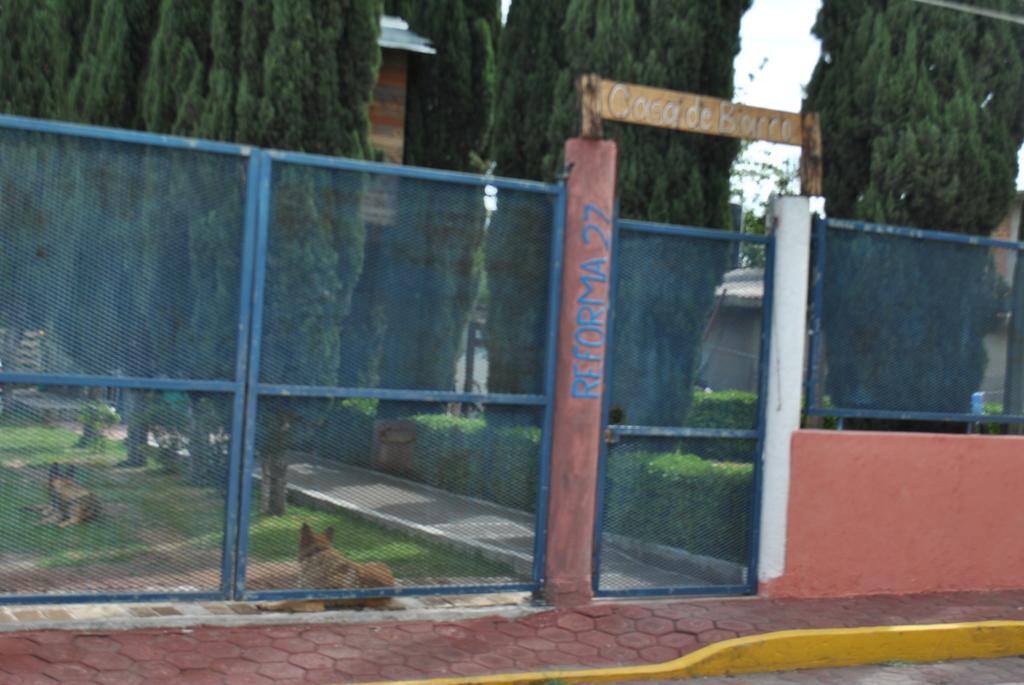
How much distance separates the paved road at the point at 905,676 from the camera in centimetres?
635

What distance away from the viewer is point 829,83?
10133 mm

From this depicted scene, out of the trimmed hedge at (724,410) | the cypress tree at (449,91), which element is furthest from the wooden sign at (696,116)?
the cypress tree at (449,91)

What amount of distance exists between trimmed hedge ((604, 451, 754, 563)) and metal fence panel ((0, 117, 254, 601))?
239 cm

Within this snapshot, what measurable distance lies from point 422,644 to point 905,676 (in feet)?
8.84

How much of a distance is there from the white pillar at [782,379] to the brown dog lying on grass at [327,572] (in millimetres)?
2565

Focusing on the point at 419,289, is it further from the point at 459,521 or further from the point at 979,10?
the point at 979,10

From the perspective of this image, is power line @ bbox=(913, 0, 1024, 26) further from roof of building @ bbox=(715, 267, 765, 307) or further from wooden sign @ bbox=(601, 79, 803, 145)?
roof of building @ bbox=(715, 267, 765, 307)

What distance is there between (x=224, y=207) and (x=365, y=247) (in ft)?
2.60

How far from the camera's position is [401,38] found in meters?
13.2

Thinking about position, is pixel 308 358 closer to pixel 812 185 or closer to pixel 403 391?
pixel 403 391

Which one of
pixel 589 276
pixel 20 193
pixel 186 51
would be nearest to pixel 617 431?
pixel 589 276

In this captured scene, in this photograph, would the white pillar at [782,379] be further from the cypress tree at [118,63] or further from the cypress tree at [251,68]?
the cypress tree at [118,63]

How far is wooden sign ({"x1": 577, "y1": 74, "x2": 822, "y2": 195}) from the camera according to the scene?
7.08m

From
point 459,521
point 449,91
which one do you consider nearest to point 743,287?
point 459,521
